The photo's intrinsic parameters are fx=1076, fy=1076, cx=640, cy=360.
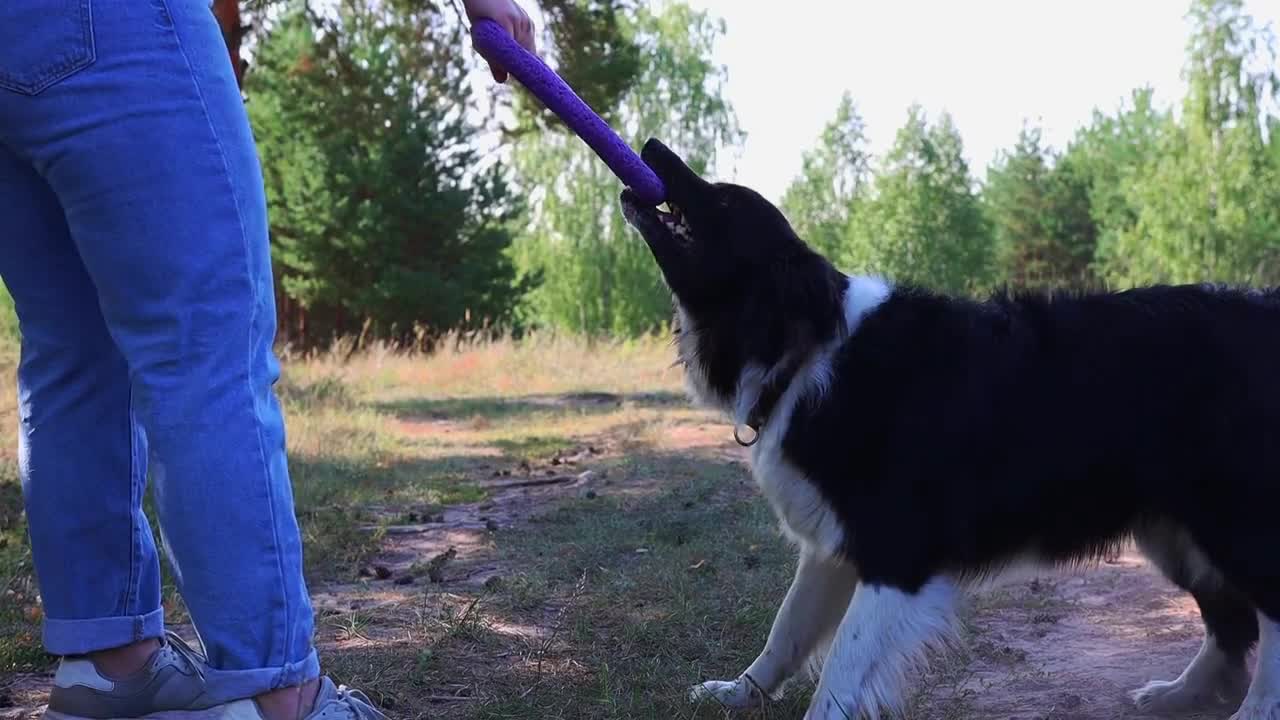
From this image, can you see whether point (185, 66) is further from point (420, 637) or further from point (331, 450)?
point (331, 450)

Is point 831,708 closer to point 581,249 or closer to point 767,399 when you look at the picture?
point 767,399

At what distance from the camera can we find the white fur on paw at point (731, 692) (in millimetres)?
2820

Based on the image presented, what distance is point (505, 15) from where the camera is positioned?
8.18 feet

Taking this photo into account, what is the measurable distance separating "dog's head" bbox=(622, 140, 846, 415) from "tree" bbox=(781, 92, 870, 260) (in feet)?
141

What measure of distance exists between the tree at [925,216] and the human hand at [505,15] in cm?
3977

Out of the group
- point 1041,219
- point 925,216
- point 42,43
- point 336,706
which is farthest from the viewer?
point 1041,219

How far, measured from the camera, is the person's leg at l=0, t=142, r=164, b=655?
207 cm

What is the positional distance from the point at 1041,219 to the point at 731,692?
47466 mm

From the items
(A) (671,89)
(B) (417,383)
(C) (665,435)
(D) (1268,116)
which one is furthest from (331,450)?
(D) (1268,116)

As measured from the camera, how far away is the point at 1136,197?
37.4 m

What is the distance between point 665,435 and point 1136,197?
33.7 meters

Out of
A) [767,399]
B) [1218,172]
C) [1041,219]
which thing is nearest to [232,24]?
[767,399]

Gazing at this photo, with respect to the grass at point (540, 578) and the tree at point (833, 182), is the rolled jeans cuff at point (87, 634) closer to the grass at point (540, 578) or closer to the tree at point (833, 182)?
the grass at point (540, 578)

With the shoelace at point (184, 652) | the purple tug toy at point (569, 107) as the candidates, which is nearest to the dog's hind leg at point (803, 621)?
the purple tug toy at point (569, 107)
